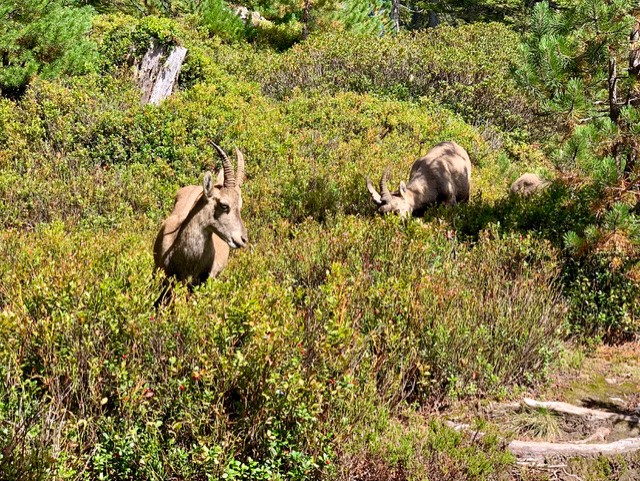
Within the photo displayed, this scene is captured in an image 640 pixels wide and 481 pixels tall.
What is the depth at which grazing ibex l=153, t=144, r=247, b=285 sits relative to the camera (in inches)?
223

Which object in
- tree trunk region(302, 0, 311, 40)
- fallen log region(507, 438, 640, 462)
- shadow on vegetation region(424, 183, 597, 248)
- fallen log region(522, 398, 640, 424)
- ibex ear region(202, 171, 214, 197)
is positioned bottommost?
fallen log region(507, 438, 640, 462)

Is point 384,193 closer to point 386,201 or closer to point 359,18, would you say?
point 386,201

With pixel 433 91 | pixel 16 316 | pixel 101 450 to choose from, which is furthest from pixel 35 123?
pixel 433 91

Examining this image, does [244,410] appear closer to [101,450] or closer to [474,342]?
[101,450]

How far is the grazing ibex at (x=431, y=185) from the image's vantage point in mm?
9680

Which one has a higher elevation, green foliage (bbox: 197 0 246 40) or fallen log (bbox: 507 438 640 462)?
green foliage (bbox: 197 0 246 40)

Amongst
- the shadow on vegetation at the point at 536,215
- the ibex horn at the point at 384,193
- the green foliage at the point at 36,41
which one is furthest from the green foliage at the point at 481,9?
the shadow on vegetation at the point at 536,215

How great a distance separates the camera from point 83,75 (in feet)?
45.9

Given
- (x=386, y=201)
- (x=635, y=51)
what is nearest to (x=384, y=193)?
(x=386, y=201)

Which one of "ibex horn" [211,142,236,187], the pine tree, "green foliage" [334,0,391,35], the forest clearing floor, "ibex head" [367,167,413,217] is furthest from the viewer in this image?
"green foliage" [334,0,391,35]

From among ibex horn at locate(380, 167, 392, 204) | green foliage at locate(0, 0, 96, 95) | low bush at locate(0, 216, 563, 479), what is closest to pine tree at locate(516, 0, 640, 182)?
low bush at locate(0, 216, 563, 479)

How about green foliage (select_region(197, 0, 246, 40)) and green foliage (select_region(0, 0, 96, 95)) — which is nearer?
green foliage (select_region(0, 0, 96, 95))

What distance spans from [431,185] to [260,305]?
6934 mm

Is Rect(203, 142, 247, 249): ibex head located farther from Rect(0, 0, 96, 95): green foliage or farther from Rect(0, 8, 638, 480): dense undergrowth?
Rect(0, 0, 96, 95): green foliage
